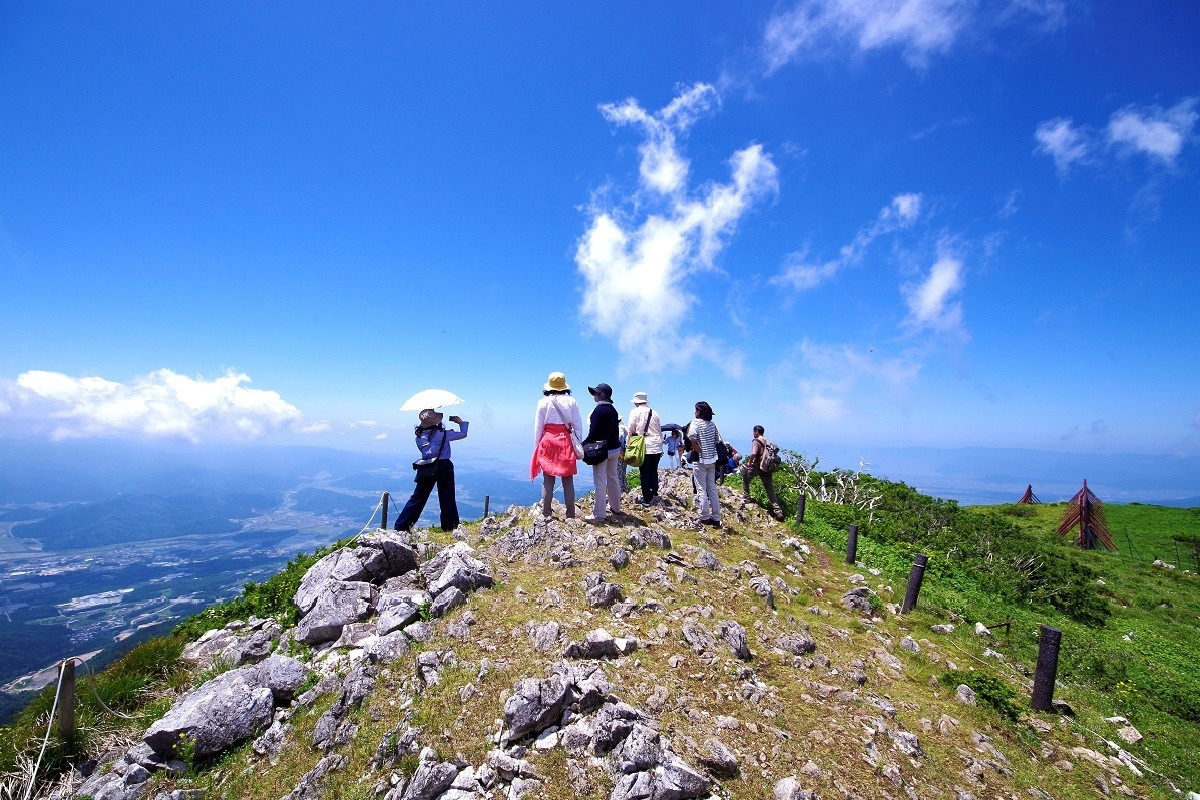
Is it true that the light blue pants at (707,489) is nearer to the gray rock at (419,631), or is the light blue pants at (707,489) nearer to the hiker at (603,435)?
the hiker at (603,435)

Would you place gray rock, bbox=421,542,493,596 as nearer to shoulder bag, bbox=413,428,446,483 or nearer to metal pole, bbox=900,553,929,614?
shoulder bag, bbox=413,428,446,483

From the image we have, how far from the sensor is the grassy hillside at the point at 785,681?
5258 mm

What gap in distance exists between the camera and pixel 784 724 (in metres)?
5.55

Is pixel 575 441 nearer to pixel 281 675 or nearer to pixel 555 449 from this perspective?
pixel 555 449

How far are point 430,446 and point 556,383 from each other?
3.22 metres

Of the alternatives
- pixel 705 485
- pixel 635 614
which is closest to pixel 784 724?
pixel 635 614

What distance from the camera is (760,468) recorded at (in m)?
16.9

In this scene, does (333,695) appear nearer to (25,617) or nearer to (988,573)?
(988,573)

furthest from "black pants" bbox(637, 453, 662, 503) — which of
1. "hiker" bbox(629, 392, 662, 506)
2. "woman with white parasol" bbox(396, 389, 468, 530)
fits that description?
"woman with white parasol" bbox(396, 389, 468, 530)

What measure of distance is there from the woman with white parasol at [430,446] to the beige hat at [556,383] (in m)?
2.12

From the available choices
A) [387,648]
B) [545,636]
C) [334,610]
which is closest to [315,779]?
[387,648]

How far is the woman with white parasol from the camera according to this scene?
34.9 feet

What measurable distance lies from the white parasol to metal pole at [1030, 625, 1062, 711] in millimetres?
11188

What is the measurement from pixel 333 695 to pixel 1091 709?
470 inches
